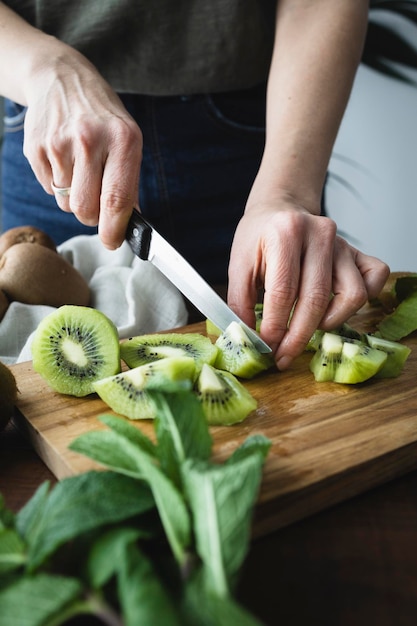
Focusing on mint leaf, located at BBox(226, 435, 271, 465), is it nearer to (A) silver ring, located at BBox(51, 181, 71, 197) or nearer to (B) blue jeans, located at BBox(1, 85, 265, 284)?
(A) silver ring, located at BBox(51, 181, 71, 197)

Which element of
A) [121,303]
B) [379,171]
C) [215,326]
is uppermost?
[215,326]

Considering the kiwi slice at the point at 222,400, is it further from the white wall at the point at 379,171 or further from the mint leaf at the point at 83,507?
the white wall at the point at 379,171

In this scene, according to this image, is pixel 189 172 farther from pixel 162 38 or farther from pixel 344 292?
pixel 344 292

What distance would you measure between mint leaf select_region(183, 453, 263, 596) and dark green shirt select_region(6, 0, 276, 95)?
1406 mm

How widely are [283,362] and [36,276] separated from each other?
65 cm

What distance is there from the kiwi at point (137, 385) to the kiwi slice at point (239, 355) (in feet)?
0.46

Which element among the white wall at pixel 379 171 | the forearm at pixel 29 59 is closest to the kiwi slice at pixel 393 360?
the forearm at pixel 29 59

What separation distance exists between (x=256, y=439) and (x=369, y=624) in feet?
0.87

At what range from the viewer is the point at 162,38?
6.23 feet

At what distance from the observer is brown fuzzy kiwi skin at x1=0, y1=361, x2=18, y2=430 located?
1.12m

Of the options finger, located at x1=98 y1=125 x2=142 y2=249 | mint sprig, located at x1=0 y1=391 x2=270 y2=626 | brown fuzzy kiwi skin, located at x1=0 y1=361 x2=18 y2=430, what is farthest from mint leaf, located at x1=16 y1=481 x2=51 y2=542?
finger, located at x1=98 y1=125 x2=142 y2=249

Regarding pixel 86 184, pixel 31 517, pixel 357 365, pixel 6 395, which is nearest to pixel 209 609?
pixel 31 517

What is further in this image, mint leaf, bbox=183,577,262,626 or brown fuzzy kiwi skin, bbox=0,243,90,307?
brown fuzzy kiwi skin, bbox=0,243,90,307

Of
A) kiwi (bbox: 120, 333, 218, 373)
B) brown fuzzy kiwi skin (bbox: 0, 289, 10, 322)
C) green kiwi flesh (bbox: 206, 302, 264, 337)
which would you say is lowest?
brown fuzzy kiwi skin (bbox: 0, 289, 10, 322)
